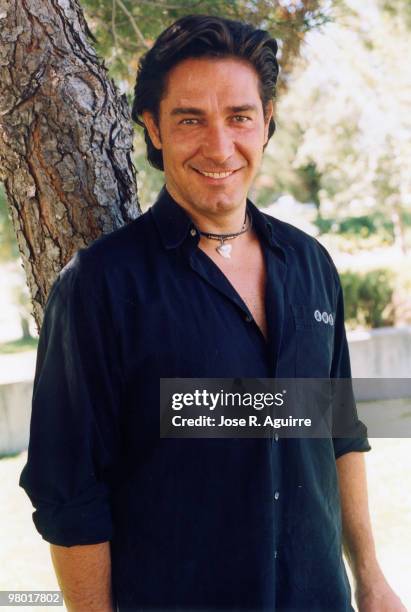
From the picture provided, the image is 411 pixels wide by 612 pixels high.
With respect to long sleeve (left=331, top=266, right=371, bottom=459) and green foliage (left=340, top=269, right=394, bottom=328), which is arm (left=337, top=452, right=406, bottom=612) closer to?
long sleeve (left=331, top=266, right=371, bottom=459)

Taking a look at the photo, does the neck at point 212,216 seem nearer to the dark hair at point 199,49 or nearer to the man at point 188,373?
the man at point 188,373

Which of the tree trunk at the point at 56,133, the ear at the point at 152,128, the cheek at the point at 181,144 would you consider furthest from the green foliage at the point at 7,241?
the cheek at the point at 181,144

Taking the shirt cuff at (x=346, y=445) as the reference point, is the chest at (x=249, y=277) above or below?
above

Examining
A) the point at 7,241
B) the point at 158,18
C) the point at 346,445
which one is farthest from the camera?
the point at 7,241

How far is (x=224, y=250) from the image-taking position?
5.39ft

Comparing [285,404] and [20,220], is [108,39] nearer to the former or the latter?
[20,220]

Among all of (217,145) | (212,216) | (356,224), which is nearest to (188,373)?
(212,216)

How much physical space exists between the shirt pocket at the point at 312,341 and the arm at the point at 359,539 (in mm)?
337

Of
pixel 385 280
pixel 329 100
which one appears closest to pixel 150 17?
pixel 385 280

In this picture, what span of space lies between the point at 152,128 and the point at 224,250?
368mm

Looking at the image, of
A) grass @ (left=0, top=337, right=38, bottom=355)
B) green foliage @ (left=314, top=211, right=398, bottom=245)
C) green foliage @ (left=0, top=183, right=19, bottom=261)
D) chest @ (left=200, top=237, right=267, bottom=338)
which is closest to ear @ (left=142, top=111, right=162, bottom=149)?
chest @ (left=200, top=237, right=267, bottom=338)

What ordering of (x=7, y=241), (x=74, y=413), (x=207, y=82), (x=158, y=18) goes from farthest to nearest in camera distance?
(x=7, y=241)
(x=158, y=18)
(x=207, y=82)
(x=74, y=413)

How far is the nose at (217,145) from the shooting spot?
1.55m

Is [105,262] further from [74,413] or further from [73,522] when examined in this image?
[73,522]
